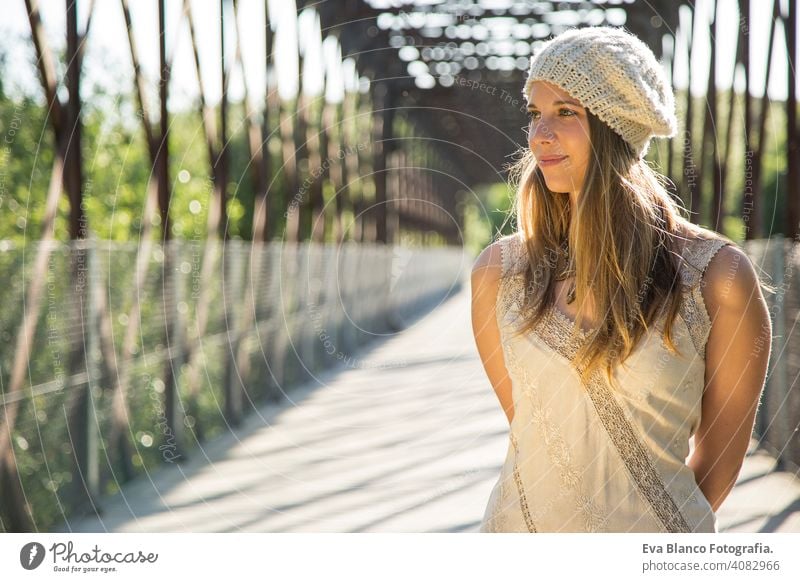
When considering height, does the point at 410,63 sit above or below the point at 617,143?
above

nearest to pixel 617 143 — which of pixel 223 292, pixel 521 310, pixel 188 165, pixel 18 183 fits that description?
pixel 521 310

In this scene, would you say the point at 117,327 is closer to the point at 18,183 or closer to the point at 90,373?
the point at 90,373

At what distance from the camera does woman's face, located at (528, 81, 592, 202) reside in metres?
1.59

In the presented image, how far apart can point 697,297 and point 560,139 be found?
0.32 metres

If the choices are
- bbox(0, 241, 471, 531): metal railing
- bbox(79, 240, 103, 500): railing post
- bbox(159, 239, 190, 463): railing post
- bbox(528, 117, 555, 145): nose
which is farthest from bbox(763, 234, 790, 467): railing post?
bbox(528, 117, 555, 145): nose

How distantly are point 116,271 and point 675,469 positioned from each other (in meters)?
3.84

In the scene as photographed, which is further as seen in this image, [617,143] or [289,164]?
[289,164]

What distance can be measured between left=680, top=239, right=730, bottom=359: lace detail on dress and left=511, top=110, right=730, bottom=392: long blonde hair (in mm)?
14

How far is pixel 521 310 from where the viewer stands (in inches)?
62.7

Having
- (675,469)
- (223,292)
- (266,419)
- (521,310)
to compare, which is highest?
(521,310)

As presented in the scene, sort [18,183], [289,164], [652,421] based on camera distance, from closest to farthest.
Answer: [652,421], [289,164], [18,183]

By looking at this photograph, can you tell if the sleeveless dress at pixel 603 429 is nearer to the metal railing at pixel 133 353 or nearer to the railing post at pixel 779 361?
the metal railing at pixel 133 353

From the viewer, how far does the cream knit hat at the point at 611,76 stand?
154 centimetres

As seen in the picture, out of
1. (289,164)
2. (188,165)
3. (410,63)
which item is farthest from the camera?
(188,165)
